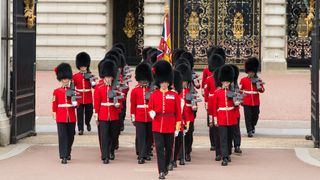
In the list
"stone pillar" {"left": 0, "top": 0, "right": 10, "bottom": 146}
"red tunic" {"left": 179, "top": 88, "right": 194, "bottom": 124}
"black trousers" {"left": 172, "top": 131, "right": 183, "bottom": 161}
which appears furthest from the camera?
"stone pillar" {"left": 0, "top": 0, "right": 10, "bottom": 146}

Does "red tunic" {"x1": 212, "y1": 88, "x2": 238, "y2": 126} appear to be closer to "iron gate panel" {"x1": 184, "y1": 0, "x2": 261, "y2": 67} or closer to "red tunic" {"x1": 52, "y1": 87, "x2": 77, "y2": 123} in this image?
"red tunic" {"x1": 52, "y1": 87, "x2": 77, "y2": 123}

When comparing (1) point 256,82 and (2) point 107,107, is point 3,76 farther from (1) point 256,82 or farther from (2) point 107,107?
(1) point 256,82

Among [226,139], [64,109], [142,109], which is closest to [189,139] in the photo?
[226,139]

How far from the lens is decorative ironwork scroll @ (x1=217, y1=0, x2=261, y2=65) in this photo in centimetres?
3603

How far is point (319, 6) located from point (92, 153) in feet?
16.9

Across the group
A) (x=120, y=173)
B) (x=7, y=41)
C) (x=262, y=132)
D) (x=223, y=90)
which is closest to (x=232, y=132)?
(x=223, y=90)

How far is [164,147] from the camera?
495 inches

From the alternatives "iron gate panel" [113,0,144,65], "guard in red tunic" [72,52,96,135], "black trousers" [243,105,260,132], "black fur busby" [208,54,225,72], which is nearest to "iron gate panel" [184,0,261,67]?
"iron gate panel" [113,0,144,65]

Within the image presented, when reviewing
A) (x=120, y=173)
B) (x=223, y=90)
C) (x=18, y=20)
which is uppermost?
(x=18, y=20)

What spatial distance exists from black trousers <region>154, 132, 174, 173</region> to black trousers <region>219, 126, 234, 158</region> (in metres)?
1.37

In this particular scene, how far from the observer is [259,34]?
35875 millimetres

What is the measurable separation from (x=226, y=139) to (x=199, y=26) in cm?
2294

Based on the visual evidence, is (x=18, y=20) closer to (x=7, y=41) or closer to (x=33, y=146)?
(x=7, y=41)

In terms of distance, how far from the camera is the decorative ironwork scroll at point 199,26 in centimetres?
3628
